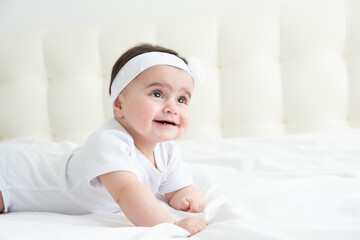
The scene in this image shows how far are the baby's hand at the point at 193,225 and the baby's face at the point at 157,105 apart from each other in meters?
0.25

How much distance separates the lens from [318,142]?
Answer: 55.8 inches

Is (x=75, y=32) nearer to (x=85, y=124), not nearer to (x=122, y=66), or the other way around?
(x=85, y=124)

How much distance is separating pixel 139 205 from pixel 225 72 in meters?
1.16

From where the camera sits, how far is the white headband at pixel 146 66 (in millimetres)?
984

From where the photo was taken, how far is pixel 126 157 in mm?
850

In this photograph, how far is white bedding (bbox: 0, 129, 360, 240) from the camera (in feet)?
2.07

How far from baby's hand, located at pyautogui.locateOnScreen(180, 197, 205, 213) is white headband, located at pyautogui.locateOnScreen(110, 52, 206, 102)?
33 cm

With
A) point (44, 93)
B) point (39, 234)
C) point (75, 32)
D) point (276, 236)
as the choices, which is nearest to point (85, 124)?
point (44, 93)

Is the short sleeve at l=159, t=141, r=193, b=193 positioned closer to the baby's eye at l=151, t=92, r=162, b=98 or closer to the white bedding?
the white bedding

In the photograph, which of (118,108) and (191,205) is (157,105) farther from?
(191,205)

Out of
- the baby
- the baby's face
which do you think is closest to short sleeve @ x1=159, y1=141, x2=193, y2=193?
the baby

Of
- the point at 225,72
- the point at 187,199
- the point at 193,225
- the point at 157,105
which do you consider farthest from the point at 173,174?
the point at 225,72

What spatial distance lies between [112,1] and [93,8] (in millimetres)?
112

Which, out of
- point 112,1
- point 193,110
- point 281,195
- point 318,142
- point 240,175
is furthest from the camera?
point 112,1
